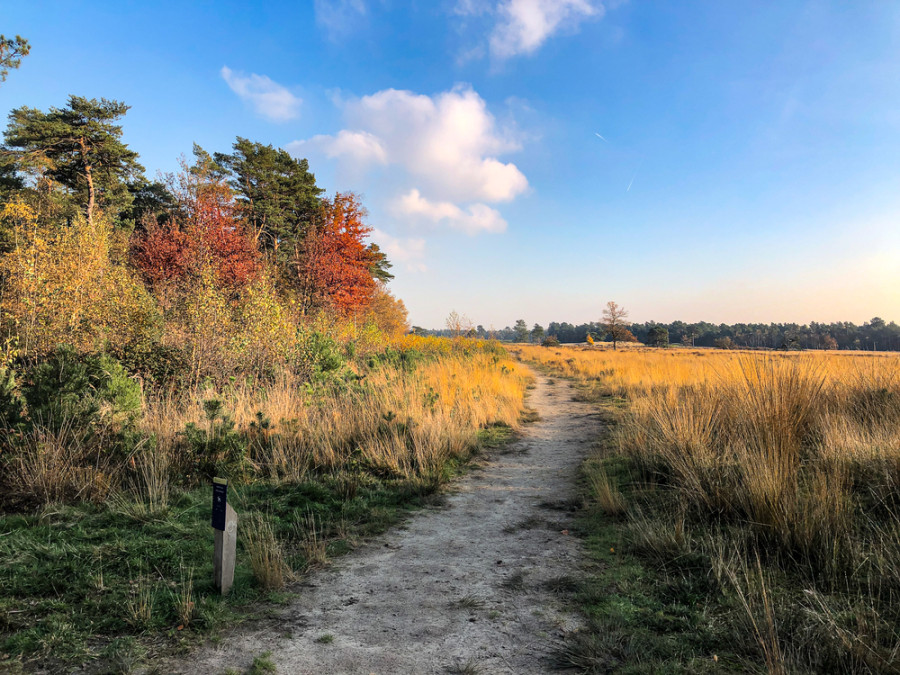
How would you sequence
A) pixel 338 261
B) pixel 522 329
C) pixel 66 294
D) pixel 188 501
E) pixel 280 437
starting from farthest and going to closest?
pixel 522 329
pixel 338 261
pixel 66 294
pixel 280 437
pixel 188 501

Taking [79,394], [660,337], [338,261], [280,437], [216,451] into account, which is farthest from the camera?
[660,337]

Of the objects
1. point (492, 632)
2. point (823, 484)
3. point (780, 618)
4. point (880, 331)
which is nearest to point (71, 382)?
point (492, 632)

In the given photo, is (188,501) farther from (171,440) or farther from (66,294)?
(66,294)

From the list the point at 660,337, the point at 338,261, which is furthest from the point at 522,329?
Result: the point at 338,261

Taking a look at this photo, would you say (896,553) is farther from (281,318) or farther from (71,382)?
(281,318)

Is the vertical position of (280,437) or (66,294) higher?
(66,294)

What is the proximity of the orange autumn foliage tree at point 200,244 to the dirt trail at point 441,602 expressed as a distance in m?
8.58

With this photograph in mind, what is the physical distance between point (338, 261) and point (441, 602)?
23.2m

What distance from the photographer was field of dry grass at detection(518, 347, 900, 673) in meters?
2.32

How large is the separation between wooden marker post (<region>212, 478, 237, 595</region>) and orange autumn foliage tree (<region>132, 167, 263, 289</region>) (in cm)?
816

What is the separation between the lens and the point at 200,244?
10289 millimetres

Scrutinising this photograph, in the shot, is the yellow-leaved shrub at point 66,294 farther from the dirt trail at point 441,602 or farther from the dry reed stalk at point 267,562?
the dirt trail at point 441,602

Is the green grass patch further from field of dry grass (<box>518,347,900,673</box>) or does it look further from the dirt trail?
field of dry grass (<box>518,347,900,673</box>)

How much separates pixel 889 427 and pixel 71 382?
1053 centimetres
